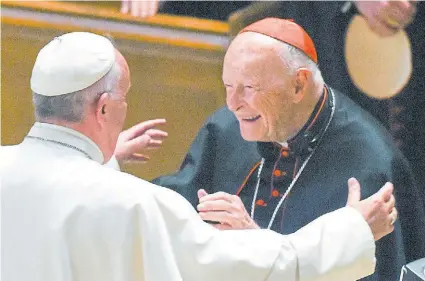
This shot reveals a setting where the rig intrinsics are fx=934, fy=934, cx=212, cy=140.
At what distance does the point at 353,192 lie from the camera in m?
2.49

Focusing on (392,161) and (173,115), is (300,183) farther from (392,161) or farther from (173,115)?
(173,115)

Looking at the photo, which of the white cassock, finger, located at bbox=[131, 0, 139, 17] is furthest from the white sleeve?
finger, located at bbox=[131, 0, 139, 17]

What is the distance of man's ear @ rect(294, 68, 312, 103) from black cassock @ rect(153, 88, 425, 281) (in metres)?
0.08

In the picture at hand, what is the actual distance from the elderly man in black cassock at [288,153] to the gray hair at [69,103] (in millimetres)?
422

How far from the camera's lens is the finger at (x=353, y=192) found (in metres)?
2.46

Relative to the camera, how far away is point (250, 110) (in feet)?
8.64

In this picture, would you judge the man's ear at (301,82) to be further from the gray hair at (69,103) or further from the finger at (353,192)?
the gray hair at (69,103)

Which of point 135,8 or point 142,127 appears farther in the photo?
point 135,8

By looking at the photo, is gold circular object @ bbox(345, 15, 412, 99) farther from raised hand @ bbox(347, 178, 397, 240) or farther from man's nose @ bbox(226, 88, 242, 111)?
raised hand @ bbox(347, 178, 397, 240)

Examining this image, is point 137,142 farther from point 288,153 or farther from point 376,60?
point 376,60

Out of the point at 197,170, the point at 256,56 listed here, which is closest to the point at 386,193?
the point at 256,56

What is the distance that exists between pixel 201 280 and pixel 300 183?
23.3 inches

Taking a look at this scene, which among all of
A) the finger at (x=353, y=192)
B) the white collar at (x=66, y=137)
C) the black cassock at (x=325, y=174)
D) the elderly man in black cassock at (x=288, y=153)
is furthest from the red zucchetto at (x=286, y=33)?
the white collar at (x=66, y=137)

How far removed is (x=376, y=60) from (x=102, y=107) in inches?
48.8
